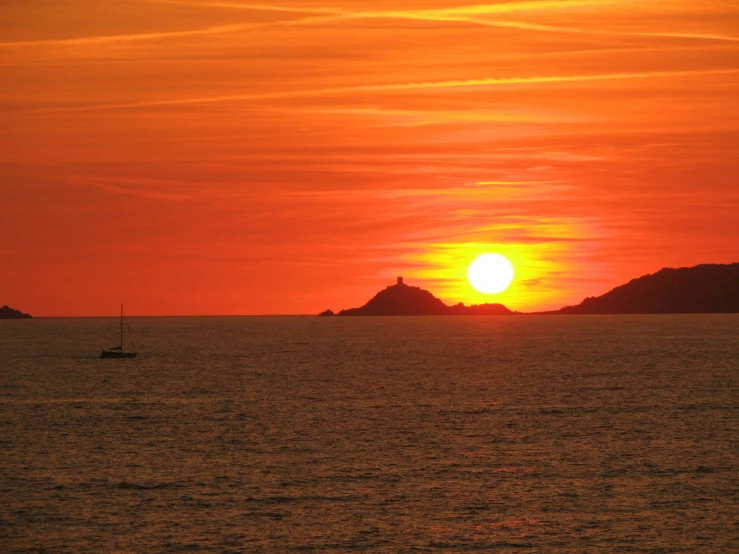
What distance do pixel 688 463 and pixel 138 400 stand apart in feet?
258

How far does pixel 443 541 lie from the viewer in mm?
57375

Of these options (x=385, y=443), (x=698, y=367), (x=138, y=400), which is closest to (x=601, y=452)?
(x=385, y=443)

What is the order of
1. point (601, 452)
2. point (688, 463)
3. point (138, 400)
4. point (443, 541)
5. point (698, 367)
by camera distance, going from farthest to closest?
point (698, 367) → point (138, 400) → point (601, 452) → point (688, 463) → point (443, 541)

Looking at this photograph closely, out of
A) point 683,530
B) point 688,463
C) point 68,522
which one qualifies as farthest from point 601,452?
point 68,522

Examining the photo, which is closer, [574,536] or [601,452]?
[574,536]

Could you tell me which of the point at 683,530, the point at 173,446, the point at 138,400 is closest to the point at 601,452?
the point at 683,530

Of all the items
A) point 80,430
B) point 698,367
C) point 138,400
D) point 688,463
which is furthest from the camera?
point 698,367

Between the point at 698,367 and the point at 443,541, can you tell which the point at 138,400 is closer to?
the point at 443,541

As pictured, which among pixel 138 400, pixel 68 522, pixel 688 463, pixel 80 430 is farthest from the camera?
pixel 138 400

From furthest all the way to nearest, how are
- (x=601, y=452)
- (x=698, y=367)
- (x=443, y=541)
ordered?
(x=698, y=367), (x=601, y=452), (x=443, y=541)

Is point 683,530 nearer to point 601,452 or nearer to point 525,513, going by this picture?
point 525,513

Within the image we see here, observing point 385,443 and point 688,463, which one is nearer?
point 688,463

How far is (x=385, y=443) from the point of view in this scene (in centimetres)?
9006

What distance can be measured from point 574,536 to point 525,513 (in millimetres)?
5541
